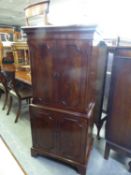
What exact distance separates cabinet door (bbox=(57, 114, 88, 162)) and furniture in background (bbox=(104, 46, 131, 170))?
1.31 ft

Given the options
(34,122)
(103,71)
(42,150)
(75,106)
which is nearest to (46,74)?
(75,106)

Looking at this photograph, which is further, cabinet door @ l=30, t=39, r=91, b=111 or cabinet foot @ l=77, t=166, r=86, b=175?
cabinet foot @ l=77, t=166, r=86, b=175

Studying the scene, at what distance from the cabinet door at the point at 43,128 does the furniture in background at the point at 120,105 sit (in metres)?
0.65

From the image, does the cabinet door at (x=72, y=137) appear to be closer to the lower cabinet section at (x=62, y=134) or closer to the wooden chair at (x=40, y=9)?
the lower cabinet section at (x=62, y=134)

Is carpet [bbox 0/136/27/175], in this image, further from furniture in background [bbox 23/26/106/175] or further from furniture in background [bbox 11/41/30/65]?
furniture in background [bbox 11/41/30/65]

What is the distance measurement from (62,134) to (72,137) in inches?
4.5

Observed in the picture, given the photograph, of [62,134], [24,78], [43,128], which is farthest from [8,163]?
[24,78]

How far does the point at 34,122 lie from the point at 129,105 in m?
1.05

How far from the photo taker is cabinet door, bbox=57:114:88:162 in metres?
1.36

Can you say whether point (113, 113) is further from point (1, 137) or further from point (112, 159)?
point (1, 137)

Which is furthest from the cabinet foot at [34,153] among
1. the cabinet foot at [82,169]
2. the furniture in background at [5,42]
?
the furniture in background at [5,42]

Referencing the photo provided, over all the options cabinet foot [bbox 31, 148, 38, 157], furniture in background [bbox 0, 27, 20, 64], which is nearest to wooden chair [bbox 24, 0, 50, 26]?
cabinet foot [bbox 31, 148, 38, 157]

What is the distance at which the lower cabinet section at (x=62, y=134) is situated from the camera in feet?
4.52

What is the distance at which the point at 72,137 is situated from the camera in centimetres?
144
